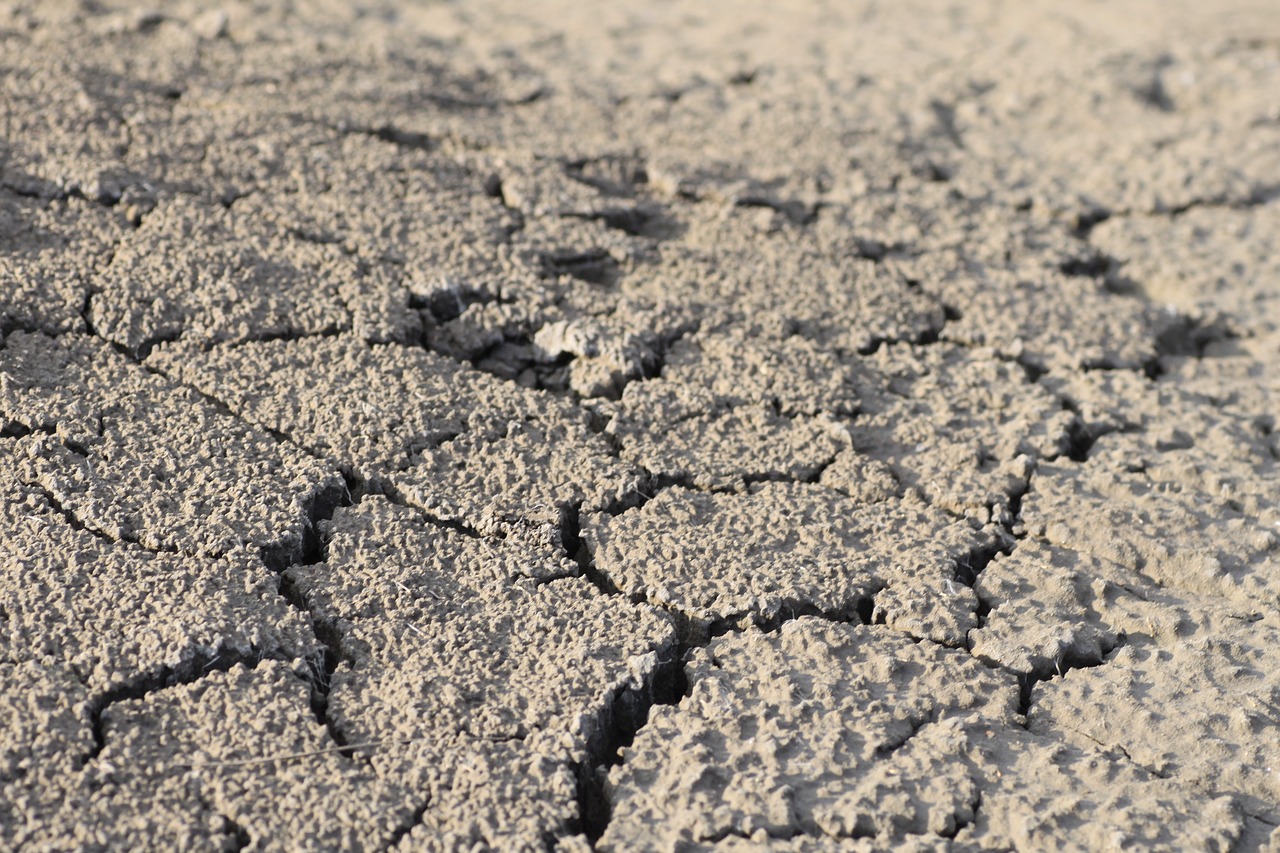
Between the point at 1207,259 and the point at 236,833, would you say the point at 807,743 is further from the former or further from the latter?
the point at 1207,259

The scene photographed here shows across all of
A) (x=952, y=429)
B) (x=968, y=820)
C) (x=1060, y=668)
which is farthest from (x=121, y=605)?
(x=952, y=429)

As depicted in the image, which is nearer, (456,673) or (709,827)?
(709,827)

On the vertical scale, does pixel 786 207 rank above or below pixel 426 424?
above

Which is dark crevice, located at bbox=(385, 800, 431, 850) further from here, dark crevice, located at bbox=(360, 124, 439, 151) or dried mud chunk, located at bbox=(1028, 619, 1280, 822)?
dark crevice, located at bbox=(360, 124, 439, 151)

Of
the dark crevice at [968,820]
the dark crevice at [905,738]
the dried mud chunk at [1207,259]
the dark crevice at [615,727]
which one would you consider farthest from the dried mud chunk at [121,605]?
the dried mud chunk at [1207,259]

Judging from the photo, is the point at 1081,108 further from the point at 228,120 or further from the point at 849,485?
the point at 228,120

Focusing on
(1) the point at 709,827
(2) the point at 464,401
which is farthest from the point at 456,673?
(2) the point at 464,401

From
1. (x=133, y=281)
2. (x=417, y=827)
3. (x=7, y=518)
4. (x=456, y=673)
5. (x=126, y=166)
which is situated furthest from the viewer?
(x=126, y=166)
